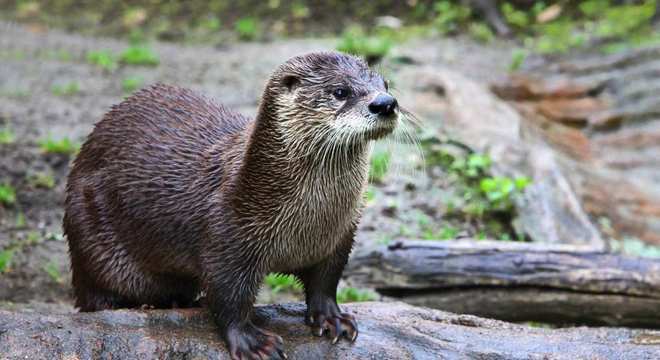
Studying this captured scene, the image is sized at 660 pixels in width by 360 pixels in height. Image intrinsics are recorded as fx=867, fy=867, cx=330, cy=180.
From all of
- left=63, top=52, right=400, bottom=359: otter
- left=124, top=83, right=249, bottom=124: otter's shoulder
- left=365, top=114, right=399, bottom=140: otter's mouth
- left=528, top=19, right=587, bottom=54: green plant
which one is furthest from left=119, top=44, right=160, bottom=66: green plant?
left=365, top=114, right=399, bottom=140: otter's mouth

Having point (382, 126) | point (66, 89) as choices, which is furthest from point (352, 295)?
point (66, 89)

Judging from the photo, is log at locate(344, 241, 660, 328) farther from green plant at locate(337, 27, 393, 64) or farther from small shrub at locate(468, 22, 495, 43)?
small shrub at locate(468, 22, 495, 43)

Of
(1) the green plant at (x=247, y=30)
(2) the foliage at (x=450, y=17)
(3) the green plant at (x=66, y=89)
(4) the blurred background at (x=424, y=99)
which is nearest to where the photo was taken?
(4) the blurred background at (x=424, y=99)

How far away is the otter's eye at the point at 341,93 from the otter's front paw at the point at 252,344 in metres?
0.86

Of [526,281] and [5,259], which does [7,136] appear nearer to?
[5,259]

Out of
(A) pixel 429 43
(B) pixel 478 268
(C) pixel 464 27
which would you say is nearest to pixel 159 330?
(B) pixel 478 268

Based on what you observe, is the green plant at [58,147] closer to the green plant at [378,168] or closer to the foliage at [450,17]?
the green plant at [378,168]

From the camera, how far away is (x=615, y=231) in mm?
5930

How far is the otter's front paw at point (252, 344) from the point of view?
9.64 ft

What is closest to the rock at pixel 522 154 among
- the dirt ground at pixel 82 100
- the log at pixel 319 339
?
the dirt ground at pixel 82 100

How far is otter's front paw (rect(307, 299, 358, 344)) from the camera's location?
3.13 metres

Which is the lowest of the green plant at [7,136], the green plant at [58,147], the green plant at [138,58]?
the green plant at [7,136]

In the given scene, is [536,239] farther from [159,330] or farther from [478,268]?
[159,330]

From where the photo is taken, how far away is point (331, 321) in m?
3.15
